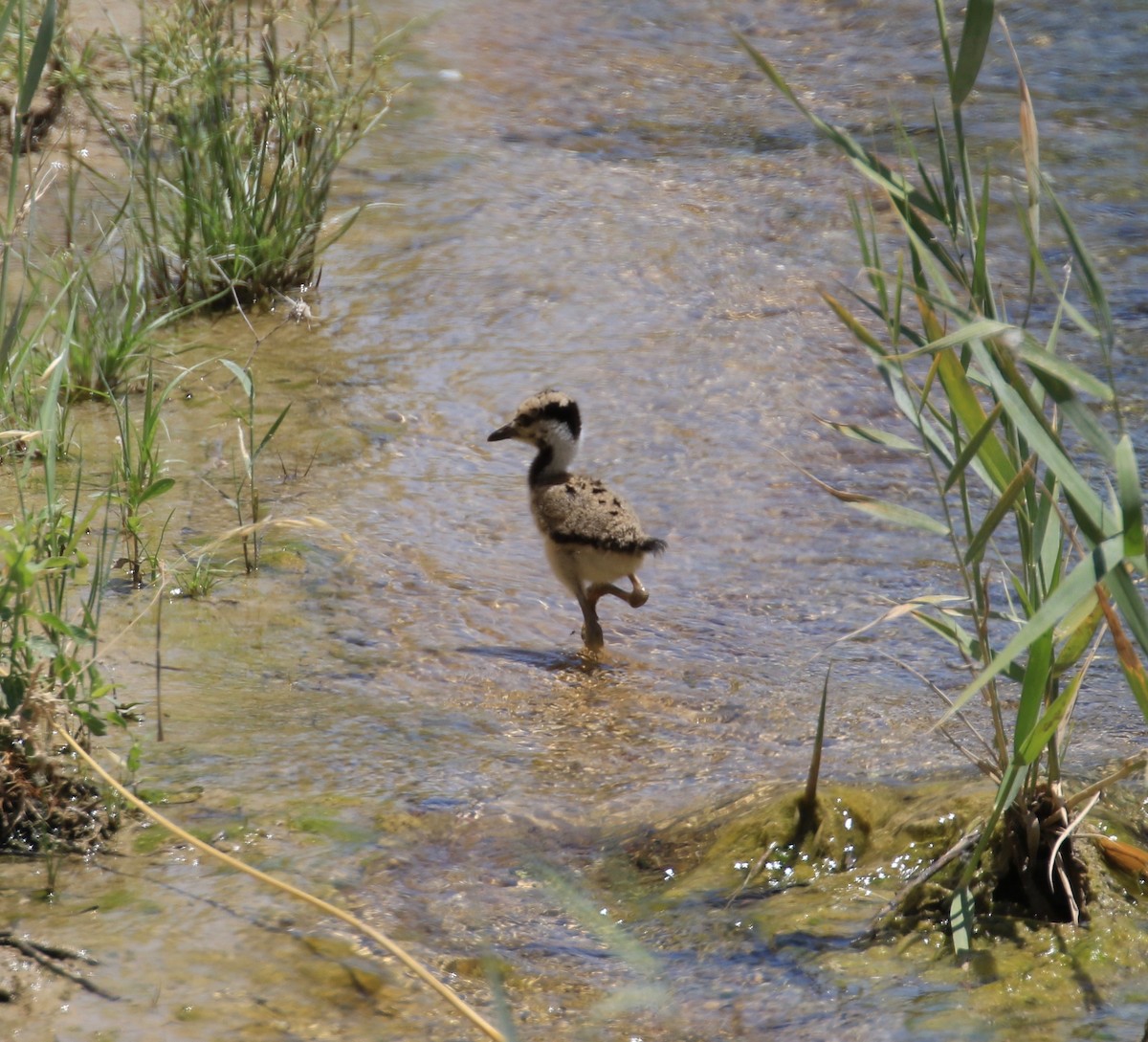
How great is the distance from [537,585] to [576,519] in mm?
509

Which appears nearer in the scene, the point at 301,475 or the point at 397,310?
the point at 301,475

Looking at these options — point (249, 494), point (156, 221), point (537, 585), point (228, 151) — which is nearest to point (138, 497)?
point (249, 494)

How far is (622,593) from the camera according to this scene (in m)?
6.09

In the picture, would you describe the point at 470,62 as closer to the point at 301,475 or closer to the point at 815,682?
the point at 301,475

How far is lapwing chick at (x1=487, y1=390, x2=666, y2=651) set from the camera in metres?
5.86

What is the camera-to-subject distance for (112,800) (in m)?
3.64

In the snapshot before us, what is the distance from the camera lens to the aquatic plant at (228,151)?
753 cm

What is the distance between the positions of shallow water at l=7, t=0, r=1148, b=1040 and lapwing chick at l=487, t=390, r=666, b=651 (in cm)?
17

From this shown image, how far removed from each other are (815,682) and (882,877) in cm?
167

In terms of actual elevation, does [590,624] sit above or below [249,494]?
below

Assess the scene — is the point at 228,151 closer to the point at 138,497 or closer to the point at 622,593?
the point at 622,593

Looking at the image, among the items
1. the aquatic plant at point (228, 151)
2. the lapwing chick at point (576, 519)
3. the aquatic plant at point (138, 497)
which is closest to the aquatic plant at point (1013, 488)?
the lapwing chick at point (576, 519)

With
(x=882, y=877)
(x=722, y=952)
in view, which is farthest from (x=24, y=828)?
(x=882, y=877)

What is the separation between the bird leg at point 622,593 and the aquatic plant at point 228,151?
2.59m
